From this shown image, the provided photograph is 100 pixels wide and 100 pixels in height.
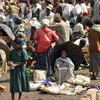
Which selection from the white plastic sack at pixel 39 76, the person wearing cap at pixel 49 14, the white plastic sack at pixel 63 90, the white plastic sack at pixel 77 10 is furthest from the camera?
the white plastic sack at pixel 77 10

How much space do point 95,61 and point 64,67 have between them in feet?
3.06

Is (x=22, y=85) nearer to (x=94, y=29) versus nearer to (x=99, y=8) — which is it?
(x=94, y=29)

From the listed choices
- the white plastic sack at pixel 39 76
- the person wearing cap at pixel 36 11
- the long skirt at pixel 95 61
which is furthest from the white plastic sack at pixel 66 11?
the white plastic sack at pixel 39 76

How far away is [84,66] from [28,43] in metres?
2.00

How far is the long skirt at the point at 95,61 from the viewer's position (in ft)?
32.5

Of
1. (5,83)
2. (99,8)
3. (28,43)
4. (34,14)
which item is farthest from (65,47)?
(34,14)

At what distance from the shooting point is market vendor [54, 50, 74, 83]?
9.42 meters

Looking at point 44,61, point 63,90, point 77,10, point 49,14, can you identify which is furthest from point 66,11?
point 63,90

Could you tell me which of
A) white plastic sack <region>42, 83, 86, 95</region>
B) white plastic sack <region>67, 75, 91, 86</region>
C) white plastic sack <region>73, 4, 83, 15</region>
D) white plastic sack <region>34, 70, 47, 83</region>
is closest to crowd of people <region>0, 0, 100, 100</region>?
white plastic sack <region>67, 75, 91, 86</region>

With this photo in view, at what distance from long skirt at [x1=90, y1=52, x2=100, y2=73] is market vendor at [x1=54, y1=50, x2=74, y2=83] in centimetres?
69

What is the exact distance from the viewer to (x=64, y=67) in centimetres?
962

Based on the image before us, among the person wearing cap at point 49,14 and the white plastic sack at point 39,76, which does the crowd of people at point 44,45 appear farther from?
the white plastic sack at point 39,76

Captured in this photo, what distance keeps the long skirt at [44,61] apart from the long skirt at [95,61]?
4.21 ft

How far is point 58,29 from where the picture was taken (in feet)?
37.7
